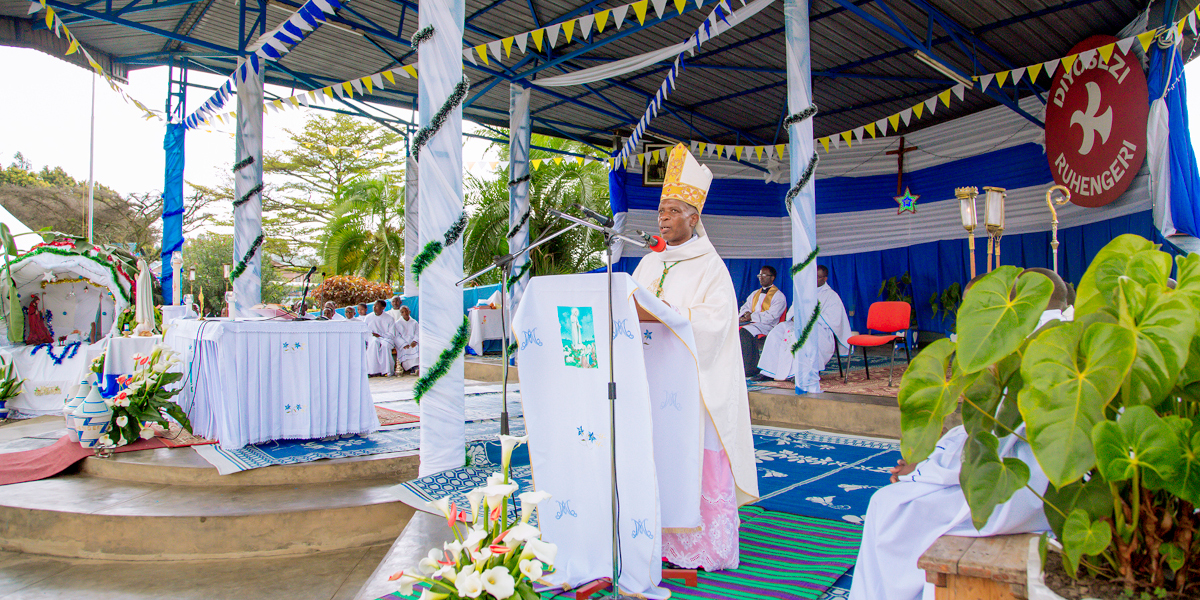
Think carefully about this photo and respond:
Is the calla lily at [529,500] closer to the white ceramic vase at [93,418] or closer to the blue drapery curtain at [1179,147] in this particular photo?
the white ceramic vase at [93,418]

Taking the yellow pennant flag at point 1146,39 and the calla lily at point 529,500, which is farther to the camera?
the yellow pennant flag at point 1146,39

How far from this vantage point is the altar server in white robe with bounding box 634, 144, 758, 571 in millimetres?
2906

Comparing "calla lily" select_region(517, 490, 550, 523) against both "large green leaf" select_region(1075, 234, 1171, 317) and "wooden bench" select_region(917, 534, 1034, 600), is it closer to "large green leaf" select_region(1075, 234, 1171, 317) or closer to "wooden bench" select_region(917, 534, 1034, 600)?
"wooden bench" select_region(917, 534, 1034, 600)

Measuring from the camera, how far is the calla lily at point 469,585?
1500 millimetres

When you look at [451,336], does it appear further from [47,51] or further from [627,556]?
[47,51]

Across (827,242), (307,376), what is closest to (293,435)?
(307,376)

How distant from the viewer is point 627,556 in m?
2.57

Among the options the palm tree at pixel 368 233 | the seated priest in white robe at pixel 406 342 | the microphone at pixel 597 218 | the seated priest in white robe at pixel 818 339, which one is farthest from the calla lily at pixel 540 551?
the palm tree at pixel 368 233

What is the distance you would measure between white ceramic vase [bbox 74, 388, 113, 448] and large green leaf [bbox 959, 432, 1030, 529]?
5.70m

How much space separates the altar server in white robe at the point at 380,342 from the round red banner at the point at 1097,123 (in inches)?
417

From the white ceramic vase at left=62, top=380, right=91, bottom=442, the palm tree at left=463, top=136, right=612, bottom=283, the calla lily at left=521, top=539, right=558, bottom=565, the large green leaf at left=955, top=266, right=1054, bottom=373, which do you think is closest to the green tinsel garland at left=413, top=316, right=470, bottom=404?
the white ceramic vase at left=62, top=380, right=91, bottom=442

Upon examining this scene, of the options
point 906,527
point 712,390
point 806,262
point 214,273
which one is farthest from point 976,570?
point 214,273

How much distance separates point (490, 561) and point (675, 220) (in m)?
1.95

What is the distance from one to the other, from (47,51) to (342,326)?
7.97m
